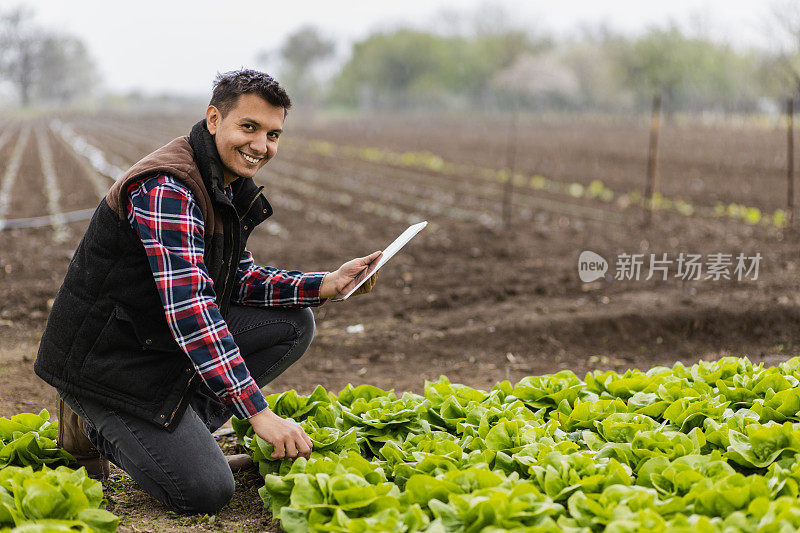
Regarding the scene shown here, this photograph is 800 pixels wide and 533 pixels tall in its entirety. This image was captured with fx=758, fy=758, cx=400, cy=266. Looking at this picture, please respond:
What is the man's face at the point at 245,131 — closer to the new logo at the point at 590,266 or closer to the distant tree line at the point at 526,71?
the new logo at the point at 590,266

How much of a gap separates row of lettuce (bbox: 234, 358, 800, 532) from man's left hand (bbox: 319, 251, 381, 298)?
46 cm

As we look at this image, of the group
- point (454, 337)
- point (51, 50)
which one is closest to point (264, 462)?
point (454, 337)

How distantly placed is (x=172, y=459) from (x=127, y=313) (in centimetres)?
50

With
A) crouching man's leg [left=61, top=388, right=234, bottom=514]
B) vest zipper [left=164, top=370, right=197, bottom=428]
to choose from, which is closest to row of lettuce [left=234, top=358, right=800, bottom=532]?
crouching man's leg [left=61, top=388, right=234, bottom=514]

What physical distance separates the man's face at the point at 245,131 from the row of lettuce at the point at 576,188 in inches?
262

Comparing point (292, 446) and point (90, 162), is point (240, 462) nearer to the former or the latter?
point (292, 446)

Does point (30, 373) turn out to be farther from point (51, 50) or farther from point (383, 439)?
point (51, 50)

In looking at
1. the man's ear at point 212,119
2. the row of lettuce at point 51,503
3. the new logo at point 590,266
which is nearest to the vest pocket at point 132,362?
the row of lettuce at point 51,503

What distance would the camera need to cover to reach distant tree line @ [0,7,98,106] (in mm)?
50375

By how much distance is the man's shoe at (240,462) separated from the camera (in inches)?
116

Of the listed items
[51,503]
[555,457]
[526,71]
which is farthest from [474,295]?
[526,71]

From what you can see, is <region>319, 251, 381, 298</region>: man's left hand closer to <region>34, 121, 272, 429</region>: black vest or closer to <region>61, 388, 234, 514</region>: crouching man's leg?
<region>34, 121, 272, 429</region>: black vest

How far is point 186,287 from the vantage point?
7.74 ft


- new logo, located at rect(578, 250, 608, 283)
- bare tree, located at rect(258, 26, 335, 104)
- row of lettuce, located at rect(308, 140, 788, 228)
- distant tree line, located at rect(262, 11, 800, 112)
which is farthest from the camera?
bare tree, located at rect(258, 26, 335, 104)
